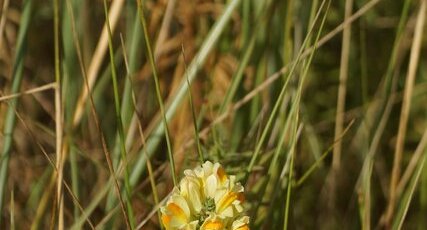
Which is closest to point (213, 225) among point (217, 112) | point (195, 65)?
point (195, 65)

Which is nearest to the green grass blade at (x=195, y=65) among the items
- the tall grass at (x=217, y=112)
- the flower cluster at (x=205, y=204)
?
the tall grass at (x=217, y=112)

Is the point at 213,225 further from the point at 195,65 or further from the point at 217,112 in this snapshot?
the point at 217,112

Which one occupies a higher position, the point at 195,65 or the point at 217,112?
the point at 195,65

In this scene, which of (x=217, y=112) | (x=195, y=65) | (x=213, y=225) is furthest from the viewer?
(x=217, y=112)

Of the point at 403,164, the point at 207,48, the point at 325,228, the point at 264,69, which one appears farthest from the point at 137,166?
the point at 403,164

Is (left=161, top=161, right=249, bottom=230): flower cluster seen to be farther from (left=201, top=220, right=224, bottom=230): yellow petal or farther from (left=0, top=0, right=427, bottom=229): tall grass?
(left=0, top=0, right=427, bottom=229): tall grass

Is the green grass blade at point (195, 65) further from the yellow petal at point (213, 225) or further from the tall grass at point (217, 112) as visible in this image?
the yellow petal at point (213, 225)

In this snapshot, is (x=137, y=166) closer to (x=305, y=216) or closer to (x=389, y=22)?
(x=305, y=216)
